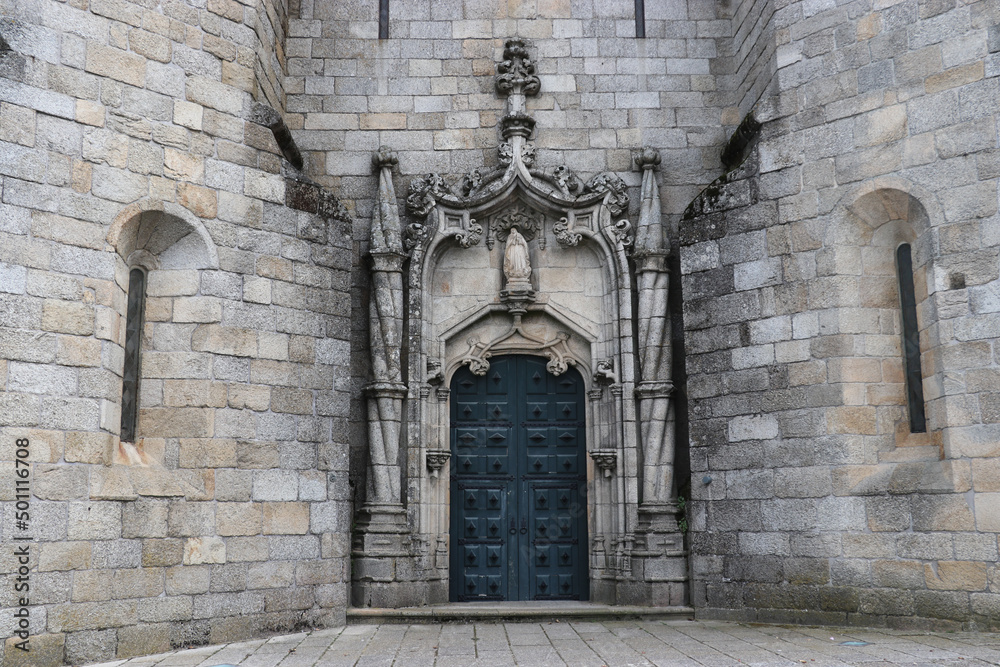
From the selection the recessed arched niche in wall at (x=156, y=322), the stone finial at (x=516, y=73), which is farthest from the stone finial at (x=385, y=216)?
the recessed arched niche in wall at (x=156, y=322)

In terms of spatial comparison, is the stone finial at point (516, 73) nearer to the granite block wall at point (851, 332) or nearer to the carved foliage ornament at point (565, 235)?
the carved foliage ornament at point (565, 235)

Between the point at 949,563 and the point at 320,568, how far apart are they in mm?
4809

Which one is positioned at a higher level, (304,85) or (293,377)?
(304,85)


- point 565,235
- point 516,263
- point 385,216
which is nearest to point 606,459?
point 516,263

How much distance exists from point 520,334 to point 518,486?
4.78 feet

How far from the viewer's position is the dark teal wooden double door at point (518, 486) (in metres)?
8.85

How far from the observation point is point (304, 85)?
9.27 m

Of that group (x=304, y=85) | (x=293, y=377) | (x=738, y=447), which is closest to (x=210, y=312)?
(x=293, y=377)

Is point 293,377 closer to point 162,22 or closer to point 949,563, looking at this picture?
point 162,22

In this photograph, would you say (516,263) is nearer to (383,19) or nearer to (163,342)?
(383,19)

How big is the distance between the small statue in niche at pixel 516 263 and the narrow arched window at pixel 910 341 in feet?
10.7

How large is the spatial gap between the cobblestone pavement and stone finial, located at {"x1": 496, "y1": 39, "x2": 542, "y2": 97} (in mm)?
5053

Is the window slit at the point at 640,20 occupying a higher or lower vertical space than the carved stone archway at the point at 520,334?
higher

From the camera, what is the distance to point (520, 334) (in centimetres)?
912
